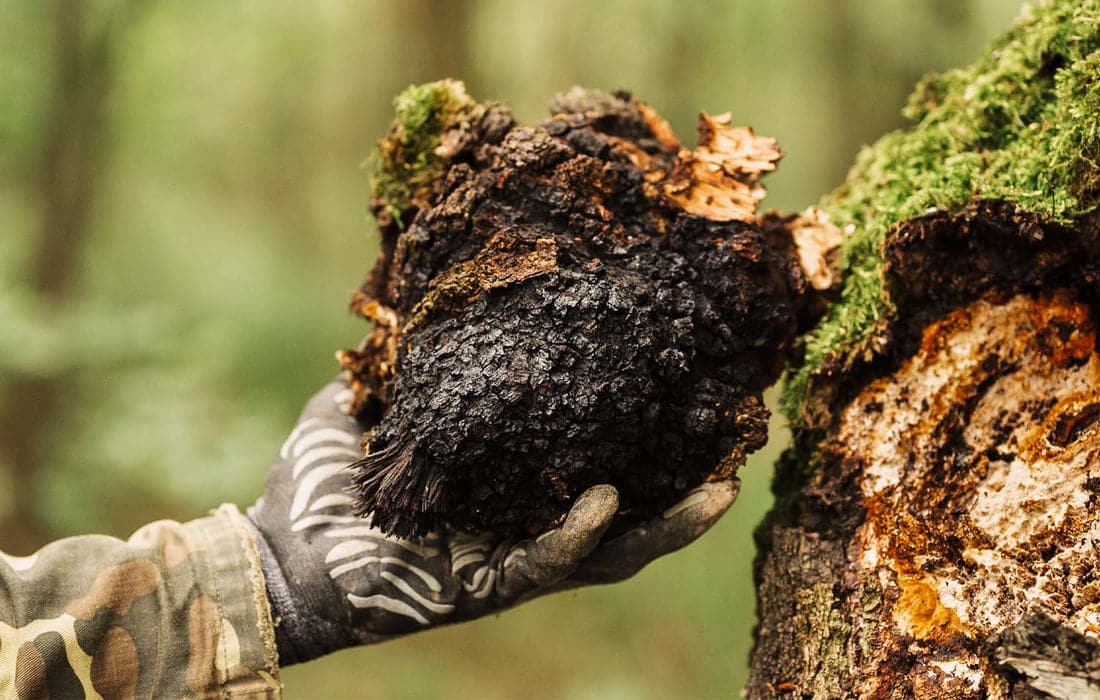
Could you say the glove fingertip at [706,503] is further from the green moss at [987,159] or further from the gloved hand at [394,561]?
the green moss at [987,159]

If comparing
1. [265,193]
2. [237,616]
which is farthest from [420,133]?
[265,193]

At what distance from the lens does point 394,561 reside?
3.83 ft

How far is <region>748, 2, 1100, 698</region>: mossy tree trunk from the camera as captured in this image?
3.01ft

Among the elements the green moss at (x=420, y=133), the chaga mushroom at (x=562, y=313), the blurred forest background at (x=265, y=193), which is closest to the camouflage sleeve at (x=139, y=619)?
the chaga mushroom at (x=562, y=313)

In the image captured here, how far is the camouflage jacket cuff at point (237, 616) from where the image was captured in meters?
1.14

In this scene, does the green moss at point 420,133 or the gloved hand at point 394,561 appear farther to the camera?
the green moss at point 420,133

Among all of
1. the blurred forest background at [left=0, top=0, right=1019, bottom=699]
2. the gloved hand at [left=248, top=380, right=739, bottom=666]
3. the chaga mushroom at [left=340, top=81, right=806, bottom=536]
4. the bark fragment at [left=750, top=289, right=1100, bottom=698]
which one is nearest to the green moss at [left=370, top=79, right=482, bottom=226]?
the chaga mushroom at [left=340, top=81, right=806, bottom=536]

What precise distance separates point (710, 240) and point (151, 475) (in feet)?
8.85

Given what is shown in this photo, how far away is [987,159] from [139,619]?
1.49 metres

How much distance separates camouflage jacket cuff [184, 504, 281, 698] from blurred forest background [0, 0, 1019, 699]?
185 cm

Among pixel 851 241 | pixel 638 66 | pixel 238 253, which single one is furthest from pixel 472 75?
pixel 851 241

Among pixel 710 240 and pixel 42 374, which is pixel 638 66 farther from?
pixel 42 374

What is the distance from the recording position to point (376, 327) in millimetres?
1313

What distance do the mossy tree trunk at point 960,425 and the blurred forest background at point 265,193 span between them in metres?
1.92
